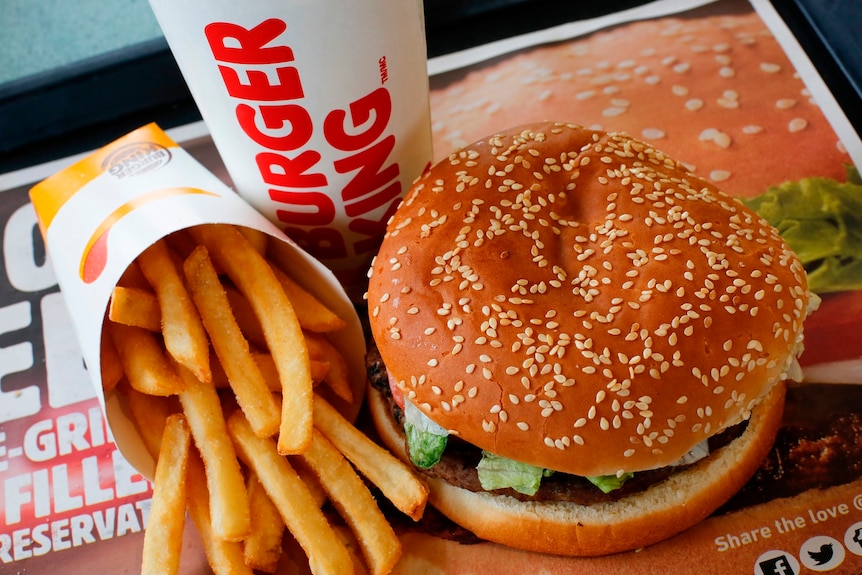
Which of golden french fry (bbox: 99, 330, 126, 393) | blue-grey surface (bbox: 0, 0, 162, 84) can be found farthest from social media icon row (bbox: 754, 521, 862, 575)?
blue-grey surface (bbox: 0, 0, 162, 84)

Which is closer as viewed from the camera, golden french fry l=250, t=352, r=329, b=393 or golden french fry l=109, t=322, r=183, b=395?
golden french fry l=109, t=322, r=183, b=395

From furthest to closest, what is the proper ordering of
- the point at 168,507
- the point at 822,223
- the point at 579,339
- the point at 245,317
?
the point at 822,223, the point at 245,317, the point at 168,507, the point at 579,339

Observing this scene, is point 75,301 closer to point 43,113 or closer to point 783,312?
point 43,113

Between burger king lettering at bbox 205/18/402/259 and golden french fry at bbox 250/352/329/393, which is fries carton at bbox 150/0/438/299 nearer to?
burger king lettering at bbox 205/18/402/259

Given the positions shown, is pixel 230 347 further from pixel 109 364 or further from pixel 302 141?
pixel 302 141

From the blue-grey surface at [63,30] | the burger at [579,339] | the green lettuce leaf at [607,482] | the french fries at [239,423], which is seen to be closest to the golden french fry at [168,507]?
the french fries at [239,423]

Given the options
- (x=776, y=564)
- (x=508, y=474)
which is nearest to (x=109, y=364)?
(x=508, y=474)
